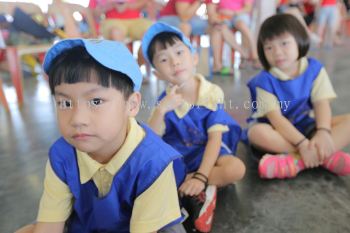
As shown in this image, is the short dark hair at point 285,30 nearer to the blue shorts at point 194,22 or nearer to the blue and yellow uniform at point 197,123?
the blue and yellow uniform at point 197,123

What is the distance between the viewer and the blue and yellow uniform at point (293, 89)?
128 cm

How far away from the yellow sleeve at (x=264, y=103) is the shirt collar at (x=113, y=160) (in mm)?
691

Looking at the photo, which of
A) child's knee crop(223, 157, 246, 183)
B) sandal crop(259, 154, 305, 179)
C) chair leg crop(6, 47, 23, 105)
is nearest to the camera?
child's knee crop(223, 157, 246, 183)

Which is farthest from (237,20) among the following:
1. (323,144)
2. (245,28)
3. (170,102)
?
(170,102)

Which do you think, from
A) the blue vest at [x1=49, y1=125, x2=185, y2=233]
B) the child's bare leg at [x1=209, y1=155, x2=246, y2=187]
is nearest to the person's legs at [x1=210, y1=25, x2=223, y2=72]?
the child's bare leg at [x1=209, y1=155, x2=246, y2=187]

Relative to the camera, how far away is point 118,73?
2.23ft

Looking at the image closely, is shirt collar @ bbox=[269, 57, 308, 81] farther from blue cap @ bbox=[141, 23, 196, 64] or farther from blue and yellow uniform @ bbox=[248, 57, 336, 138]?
blue cap @ bbox=[141, 23, 196, 64]

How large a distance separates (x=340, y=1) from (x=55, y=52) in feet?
15.6

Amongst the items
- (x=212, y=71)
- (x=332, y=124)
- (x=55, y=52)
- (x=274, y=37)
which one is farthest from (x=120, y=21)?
(x=55, y=52)

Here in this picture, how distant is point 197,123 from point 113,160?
465 millimetres

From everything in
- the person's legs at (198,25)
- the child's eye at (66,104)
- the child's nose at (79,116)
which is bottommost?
the child's nose at (79,116)

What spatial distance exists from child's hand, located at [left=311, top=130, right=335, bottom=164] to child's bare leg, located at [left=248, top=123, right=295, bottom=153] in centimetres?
9

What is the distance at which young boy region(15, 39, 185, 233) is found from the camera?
2.14 ft

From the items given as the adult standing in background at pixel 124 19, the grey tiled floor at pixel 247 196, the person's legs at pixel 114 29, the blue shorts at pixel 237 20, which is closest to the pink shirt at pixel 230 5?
the blue shorts at pixel 237 20
